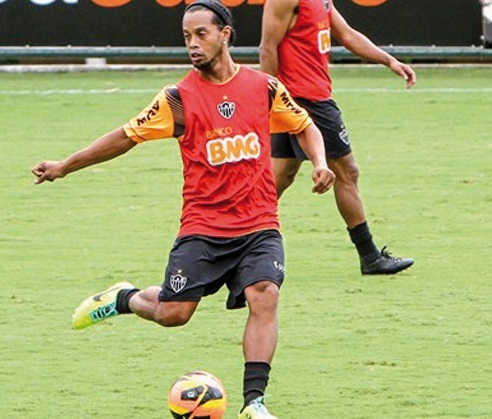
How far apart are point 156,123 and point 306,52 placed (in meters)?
3.31

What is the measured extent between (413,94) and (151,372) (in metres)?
12.8

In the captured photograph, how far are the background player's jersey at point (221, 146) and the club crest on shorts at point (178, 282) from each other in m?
0.24

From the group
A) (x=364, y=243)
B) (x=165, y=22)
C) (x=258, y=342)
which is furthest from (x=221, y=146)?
(x=165, y=22)

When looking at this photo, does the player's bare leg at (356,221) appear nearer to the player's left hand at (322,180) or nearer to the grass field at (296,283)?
the grass field at (296,283)

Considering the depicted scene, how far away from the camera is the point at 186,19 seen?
7.70 meters

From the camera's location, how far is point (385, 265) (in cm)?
1108

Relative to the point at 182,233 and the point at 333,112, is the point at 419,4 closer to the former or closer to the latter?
the point at 333,112

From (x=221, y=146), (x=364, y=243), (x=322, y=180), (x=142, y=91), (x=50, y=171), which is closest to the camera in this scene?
(x=322, y=180)

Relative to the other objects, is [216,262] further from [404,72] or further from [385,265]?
[404,72]

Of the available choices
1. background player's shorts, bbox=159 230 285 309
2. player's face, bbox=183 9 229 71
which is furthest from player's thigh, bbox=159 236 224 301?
player's face, bbox=183 9 229 71

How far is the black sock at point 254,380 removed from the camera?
7.29 m

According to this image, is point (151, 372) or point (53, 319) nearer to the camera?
point (151, 372)

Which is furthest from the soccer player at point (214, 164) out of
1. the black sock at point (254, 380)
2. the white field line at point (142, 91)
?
the white field line at point (142, 91)

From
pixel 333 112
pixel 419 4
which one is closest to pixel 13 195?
pixel 333 112
